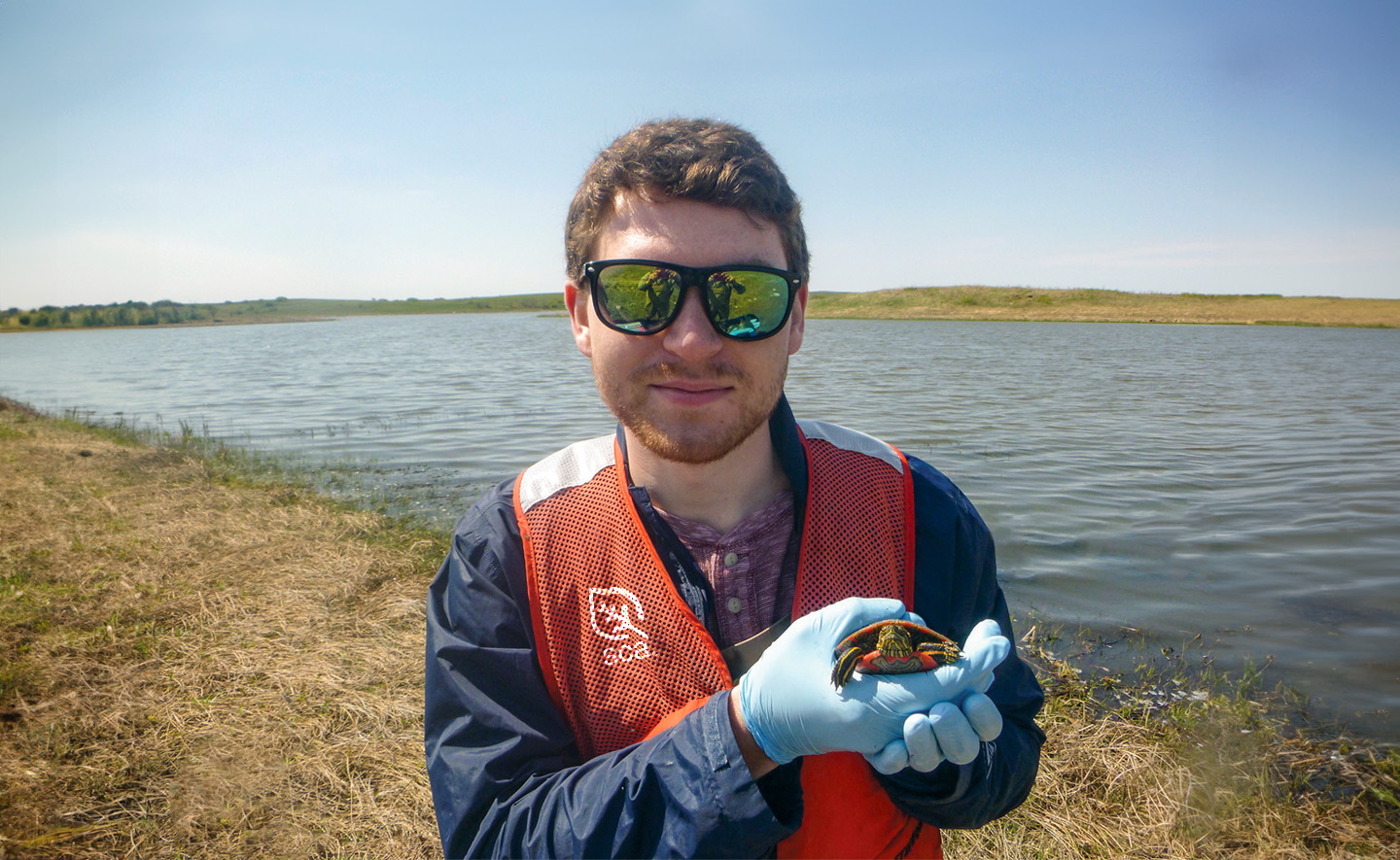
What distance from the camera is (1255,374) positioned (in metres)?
24.2

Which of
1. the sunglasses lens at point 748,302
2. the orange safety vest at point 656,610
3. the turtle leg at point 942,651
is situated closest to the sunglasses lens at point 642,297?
the sunglasses lens at point 748,302

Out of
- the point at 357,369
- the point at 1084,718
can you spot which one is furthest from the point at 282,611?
the point at 357,369

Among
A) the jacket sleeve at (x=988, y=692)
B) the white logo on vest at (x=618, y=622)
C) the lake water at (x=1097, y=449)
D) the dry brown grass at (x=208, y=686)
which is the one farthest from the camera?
the lake water at (x=1097, y=449)

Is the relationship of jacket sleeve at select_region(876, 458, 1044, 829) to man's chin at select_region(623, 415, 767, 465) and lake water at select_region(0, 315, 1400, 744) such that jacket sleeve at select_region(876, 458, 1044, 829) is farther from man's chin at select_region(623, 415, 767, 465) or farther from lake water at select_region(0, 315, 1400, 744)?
lake water at select_region(0, 315, 1400, 744)

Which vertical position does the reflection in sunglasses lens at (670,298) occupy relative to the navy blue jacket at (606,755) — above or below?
above

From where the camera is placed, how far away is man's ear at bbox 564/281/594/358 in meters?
2.38

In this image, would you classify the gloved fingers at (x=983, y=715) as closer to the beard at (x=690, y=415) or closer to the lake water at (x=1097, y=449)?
the beard at (x=690, y=415)

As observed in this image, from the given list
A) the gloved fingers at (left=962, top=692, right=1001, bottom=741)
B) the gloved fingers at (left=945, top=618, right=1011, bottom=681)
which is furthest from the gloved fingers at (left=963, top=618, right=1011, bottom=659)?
the gloved fingers at (left=962, top=692, right=1001, bottom=741)

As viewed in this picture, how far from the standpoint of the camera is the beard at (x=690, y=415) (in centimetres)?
217

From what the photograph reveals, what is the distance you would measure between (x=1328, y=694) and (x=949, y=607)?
5181 millimetres

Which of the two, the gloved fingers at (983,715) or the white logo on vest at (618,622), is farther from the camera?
the white logo on vest at (618,622)

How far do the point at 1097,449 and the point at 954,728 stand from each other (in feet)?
42.6

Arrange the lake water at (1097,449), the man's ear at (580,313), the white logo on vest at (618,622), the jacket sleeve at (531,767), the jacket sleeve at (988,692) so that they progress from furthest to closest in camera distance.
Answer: the lake water at (1097,449), the man's ear at (580,313), the white logo on vest at (618,622), the jacket sleeve at (988,692), the jacket sleeve at (531,767)

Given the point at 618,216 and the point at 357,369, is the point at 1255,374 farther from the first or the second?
the point at 357,369
